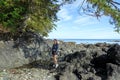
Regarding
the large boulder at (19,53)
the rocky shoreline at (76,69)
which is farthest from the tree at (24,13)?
the rocky shoreline at (76,69)

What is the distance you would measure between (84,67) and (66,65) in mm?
1414

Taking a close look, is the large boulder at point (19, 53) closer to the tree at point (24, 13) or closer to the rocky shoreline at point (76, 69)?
the rocky shoreline at point (76, 69)

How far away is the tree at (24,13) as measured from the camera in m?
33.9

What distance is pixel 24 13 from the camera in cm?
3481

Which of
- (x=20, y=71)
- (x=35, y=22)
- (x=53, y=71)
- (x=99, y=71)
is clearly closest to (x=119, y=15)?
(x=99, y=71)

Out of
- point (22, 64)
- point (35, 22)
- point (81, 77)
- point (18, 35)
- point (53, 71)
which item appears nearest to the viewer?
point (81, 77)

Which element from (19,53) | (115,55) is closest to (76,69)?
(115,55)

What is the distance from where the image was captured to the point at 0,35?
37.2 m

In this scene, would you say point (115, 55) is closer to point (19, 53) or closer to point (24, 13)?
point (19, 53)

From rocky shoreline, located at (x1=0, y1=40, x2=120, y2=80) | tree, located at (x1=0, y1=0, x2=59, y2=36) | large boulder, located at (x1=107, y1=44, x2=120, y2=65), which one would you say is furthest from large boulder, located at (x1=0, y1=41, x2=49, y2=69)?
large boulder, located at (x1=107, y1=44, x2=120, y2=65)

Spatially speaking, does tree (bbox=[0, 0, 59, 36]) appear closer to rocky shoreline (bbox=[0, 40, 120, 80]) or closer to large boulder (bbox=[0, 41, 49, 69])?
large boulder (bbox=[0, 41, 49, 69])

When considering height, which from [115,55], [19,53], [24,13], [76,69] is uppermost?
[24,13]

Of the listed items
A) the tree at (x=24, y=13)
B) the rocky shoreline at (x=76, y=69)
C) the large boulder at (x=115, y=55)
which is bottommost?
the rocky shoreline at (x=76, y=69)

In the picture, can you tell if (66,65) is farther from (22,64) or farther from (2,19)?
(2,19)
